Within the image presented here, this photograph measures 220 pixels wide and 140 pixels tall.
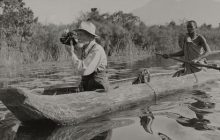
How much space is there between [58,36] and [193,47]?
1164 centimetres

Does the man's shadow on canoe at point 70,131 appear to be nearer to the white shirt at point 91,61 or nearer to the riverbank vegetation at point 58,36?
the white shirt at point 91,61

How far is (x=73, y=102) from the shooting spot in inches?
209

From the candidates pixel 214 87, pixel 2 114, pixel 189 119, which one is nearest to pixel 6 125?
pixel 2 114

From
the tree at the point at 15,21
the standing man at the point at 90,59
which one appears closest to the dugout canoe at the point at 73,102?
the standing man at the point at 90,59

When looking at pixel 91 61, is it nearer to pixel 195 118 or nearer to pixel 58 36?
pixel 195 118

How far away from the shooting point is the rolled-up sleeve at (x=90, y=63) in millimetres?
5547

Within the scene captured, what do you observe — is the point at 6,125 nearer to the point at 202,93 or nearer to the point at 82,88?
the point at 82,88

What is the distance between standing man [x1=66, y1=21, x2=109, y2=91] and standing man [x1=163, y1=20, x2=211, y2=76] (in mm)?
3575

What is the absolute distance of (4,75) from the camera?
12.5 m

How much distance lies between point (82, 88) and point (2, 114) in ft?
4.98

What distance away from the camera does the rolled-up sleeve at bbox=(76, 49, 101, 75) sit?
5.55 meters

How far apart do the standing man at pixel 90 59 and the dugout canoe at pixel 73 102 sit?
0.93 feet

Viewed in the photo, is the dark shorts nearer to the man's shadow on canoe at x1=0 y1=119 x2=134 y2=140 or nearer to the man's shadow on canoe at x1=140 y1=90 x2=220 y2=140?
the man's shadow on canoe at x1=0 y1=119 x2=134 y2=140

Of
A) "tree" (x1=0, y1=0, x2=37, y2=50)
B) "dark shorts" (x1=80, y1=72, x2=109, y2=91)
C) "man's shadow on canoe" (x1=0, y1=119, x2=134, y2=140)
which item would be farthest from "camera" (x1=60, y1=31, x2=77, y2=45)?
"tree" (x1=0, y1=0, x2=37, y2=50)
